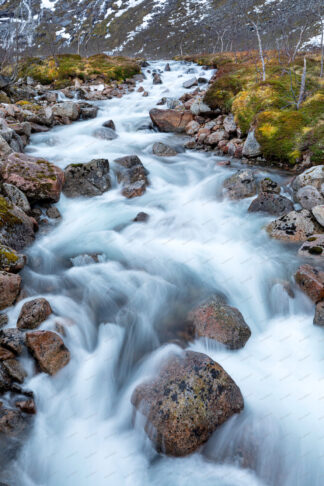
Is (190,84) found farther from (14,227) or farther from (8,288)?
(8,288)

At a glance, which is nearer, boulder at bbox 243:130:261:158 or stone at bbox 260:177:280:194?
stone at bbox 260:177:280:194

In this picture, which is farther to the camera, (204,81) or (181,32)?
(181,32)

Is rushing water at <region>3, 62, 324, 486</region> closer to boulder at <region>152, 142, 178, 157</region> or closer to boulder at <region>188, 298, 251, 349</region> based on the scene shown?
boulder at <region>188, 298, 251, 349</region>

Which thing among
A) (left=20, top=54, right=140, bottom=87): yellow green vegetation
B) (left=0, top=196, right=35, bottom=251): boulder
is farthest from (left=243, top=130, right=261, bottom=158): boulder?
(left=20, top=54, right=140, bottom=87): yellow green vegetation

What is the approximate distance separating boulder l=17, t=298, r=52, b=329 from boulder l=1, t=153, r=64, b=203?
142 inches

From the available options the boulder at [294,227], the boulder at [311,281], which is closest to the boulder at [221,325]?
the boulder at [311,281]

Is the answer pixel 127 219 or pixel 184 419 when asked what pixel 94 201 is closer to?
pixel 127 219

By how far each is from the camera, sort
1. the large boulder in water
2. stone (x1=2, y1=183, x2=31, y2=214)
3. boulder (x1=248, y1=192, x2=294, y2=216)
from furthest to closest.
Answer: boulder (x1=248, y1=192, x2=294, y2=216)
stone (x1=2, y1=183, x2=31, y2=214)
the large boulder in water

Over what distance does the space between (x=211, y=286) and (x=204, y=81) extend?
2262 cm

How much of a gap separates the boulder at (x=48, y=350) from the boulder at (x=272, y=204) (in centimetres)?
542

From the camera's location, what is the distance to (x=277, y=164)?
965 centimetres

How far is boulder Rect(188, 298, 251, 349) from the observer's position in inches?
173

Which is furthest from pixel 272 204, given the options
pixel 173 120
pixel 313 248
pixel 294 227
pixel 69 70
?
pixel 69 70

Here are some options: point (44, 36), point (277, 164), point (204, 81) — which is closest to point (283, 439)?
point (277, 164)
